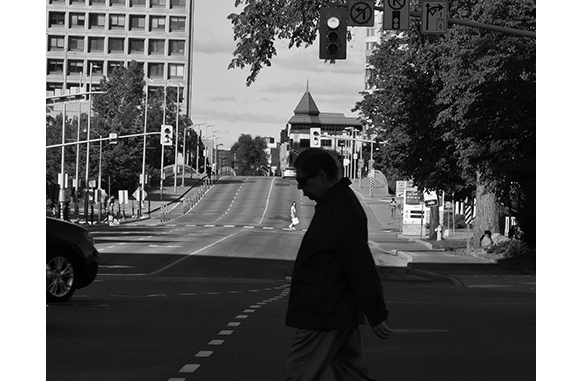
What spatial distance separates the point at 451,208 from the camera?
79188mm

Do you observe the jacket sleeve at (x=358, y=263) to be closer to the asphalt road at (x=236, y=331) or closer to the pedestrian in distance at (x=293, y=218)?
the asphalt road at (x=236, y=331)

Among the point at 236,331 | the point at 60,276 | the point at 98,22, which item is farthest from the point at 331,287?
the point at 98,22

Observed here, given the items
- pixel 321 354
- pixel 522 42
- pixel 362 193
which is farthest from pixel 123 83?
pixel 321 354

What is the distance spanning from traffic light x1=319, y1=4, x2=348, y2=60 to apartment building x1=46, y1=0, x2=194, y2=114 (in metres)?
143

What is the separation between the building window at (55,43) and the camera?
168 meters

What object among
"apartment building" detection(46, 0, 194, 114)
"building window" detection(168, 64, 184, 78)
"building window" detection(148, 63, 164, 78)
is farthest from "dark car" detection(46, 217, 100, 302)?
"building window" detection(148, 63, 164, 78)

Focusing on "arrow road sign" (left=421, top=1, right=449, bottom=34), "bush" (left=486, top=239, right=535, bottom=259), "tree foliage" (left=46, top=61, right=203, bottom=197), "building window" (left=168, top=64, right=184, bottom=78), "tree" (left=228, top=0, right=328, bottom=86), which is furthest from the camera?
"building window" (left=168, top=64, right=184, bottom=78)

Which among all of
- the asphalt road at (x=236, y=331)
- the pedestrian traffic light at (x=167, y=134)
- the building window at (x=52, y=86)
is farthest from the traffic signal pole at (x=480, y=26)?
the building window at (x=52, y=86)

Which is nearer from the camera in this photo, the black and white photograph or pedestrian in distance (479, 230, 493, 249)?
the black and white photograph

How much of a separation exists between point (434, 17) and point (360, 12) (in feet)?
5.68

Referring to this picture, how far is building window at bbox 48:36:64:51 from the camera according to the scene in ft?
552

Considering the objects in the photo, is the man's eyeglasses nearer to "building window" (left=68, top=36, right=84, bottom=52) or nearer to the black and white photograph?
the black and white photograph
